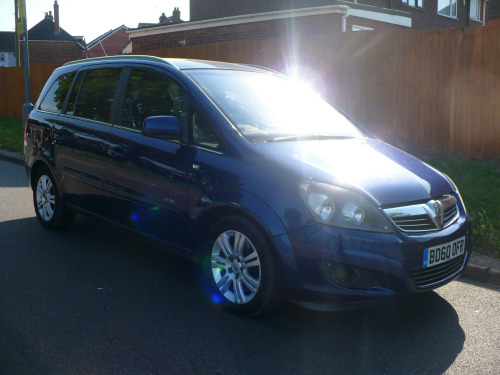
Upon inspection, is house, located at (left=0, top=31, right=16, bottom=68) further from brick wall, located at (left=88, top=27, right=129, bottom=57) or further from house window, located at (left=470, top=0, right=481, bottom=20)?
house window, located at (left=470, top=0, right=481, bottom=20)

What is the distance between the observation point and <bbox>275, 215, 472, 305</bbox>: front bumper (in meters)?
3.59

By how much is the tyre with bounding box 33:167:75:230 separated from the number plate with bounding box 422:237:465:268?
3798 millimetres

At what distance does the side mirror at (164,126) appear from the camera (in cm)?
439

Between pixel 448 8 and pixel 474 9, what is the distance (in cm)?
371

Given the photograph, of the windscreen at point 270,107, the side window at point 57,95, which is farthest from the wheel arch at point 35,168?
the windscreen at point 270,107

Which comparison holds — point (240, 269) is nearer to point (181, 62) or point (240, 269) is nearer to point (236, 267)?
point (236, 267)

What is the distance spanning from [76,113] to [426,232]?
3.63 meters

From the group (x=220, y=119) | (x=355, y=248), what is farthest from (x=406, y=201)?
(x=220, y=119)

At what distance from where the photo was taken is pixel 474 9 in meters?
30.3

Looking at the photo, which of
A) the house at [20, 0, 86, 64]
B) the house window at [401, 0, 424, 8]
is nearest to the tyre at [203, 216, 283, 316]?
the house window at [401, 0, 424, 8]

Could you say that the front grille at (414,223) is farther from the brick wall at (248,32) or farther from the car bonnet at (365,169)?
the brick wall at (248,32)

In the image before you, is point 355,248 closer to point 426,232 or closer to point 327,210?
point 327,210

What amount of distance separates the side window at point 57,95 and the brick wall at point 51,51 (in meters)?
59.6

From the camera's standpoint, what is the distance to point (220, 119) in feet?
14.2
